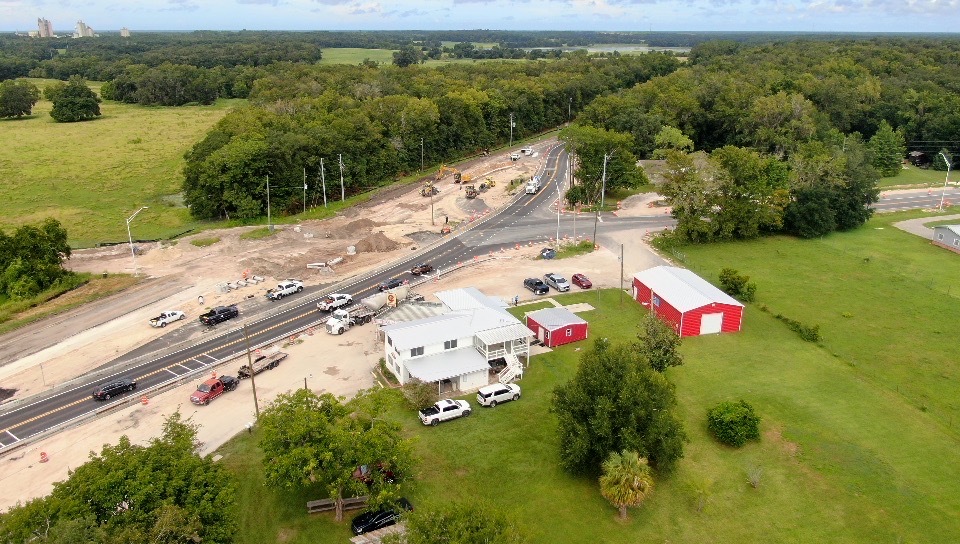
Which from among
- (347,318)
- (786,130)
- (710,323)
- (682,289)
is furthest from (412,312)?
(786,130)

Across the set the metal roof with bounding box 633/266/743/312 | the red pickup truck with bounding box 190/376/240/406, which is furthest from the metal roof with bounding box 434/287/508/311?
the red pickup truck with bounding box 190/376/240/406

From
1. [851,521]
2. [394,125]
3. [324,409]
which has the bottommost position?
[851,521]

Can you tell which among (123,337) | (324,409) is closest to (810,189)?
(324,409)

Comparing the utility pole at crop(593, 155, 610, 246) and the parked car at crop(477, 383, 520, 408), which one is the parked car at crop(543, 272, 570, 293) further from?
the parked car at crop(477, 383, 520, 408)

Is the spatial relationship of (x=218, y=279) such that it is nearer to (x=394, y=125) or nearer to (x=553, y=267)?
(x=553, y=267)

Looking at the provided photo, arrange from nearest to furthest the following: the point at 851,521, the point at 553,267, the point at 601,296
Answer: the point at 851,521
the point at 601,296
the point at 553,267

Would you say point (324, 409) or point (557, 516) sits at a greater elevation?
point (324, 409)

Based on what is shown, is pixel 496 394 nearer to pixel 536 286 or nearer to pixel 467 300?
pixel 467 300
